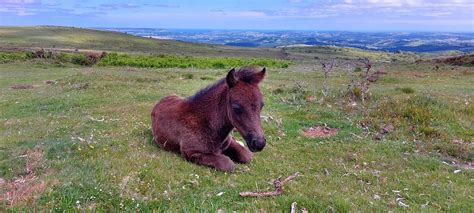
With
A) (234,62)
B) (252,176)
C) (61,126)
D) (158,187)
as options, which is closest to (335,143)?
(252,176)

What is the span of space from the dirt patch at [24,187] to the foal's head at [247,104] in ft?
11.9

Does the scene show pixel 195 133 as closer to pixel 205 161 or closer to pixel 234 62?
pixel 205 161

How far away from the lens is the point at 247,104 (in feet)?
26.3

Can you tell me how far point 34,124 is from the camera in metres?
15.1

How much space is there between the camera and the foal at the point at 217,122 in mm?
8023

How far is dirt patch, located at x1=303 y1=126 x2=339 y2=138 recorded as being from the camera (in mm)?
13958

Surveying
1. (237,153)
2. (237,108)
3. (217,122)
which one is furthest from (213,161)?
(237,108)

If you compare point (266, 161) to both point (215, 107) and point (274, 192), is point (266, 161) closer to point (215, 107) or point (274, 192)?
point (215, 107)

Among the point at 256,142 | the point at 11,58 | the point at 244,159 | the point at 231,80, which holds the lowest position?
the point at 11,58

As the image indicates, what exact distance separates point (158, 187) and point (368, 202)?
3778 millimetres

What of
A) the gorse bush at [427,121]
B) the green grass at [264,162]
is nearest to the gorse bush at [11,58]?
the green grass at [264,162]

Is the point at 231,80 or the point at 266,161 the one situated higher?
the point at 231,80

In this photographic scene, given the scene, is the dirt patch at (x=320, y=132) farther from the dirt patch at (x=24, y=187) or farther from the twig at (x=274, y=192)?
the dirt patch at (x=24, y=187)

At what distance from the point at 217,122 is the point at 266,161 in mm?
1950
